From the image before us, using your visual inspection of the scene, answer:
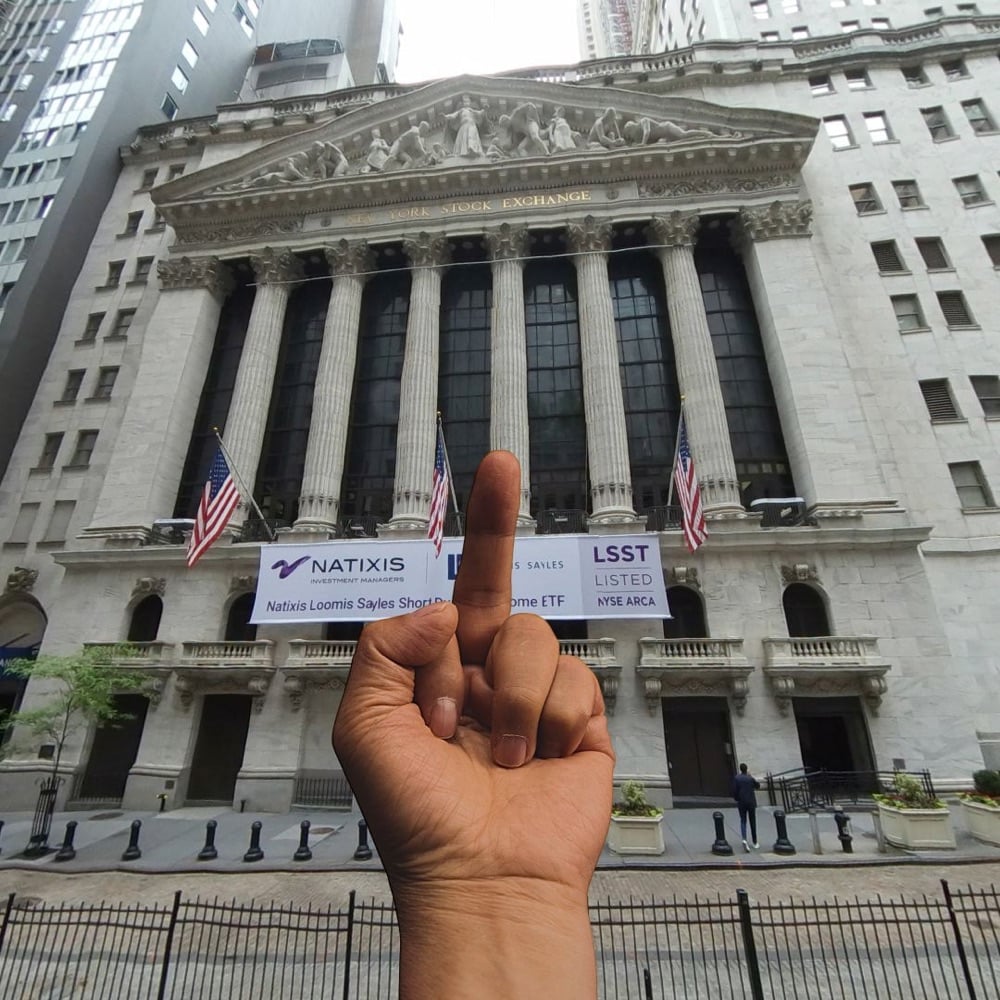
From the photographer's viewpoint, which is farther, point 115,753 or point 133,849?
point 115,753

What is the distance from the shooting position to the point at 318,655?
20.1 meters

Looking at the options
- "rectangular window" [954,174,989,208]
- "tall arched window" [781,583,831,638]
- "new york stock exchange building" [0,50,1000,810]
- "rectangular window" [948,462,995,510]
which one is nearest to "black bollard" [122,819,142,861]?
"new york stock exchange building" [0,50,1000,810]

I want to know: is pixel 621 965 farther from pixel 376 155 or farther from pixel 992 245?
pixel 376 155

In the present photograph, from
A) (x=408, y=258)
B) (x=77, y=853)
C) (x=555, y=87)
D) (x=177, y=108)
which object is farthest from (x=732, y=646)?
(x=177, y=108)

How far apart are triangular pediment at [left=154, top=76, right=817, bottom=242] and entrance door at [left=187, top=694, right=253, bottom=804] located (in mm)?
24799

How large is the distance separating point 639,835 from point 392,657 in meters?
12.3

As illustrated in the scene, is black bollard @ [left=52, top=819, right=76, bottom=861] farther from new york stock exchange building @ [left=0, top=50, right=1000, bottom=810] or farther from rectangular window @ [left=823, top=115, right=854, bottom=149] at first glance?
rectangular window @ [left=823, top=115, right=854, bottom=149]

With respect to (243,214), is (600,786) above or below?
below

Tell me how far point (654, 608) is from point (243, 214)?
2909 centimetres

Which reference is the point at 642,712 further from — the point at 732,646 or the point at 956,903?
the point at 956,903

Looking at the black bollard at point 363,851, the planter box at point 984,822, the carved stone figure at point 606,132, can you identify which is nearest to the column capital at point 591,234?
the carved stone figure at point 606,132

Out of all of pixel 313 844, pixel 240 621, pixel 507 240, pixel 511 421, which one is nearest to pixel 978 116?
pixel 507 240

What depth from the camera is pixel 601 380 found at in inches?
943

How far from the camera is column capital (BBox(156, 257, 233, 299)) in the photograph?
2917cm
